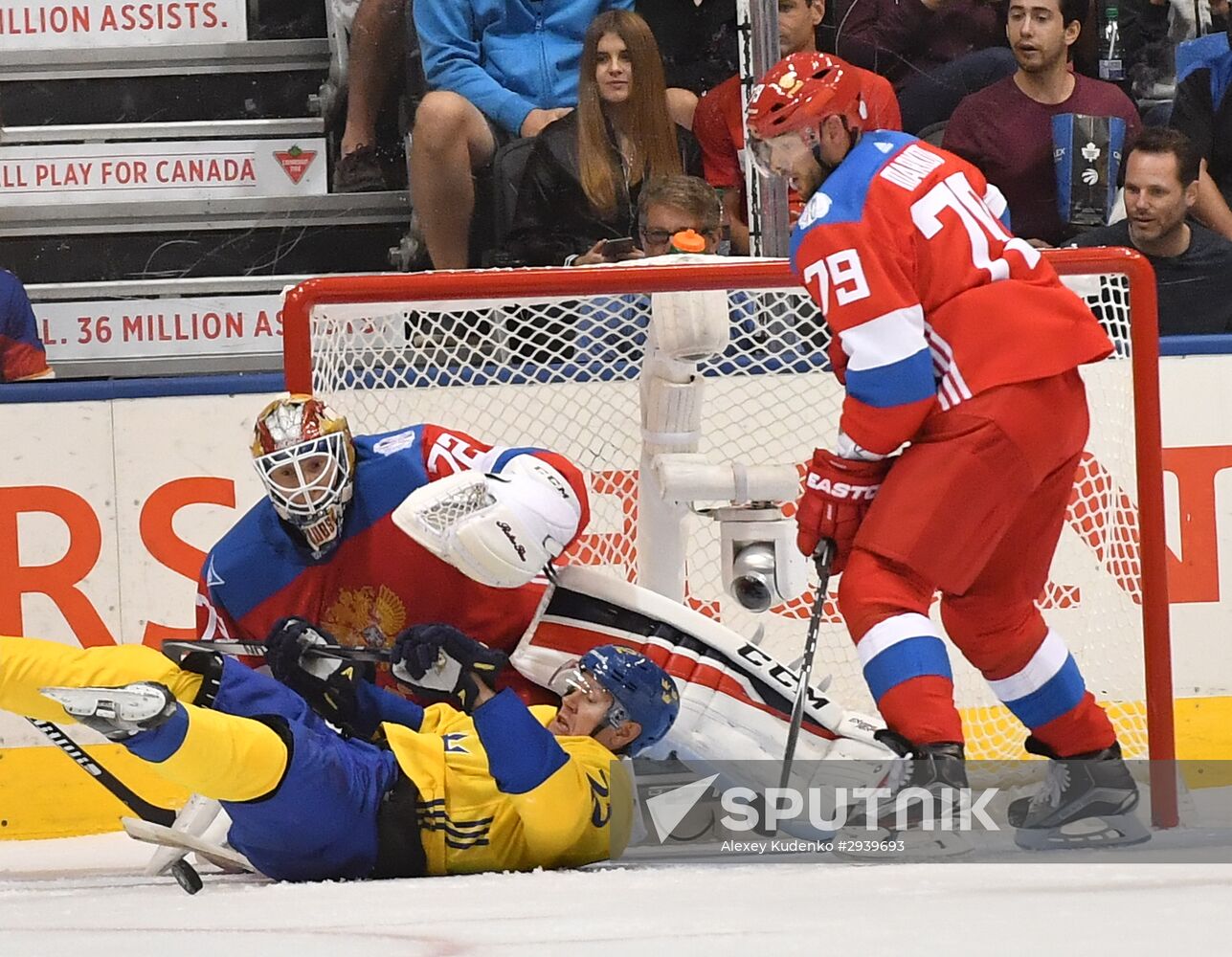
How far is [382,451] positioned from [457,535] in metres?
0.31

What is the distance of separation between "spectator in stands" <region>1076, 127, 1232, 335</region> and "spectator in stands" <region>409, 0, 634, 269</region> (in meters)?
1.23

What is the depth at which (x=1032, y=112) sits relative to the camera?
383 centimetres

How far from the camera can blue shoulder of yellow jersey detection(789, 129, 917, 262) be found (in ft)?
7.30

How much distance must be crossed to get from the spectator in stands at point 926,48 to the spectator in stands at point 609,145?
49 cm

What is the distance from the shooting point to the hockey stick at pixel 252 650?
2.15 meters

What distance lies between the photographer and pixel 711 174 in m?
3.80

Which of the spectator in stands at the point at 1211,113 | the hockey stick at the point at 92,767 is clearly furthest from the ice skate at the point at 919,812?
the spectator in stands at the point at 1211,113

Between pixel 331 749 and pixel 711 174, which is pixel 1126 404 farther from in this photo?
pixel 331 749

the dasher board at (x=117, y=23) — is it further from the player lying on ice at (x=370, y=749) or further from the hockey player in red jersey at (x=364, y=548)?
the player lying on ice at (x=370, y=749)

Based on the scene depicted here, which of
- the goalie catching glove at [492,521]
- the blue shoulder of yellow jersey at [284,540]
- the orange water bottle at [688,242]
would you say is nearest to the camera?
the goalie catching glove at [492,521]

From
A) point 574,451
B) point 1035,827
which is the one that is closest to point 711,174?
point 574,451

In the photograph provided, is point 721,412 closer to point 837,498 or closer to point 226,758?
point 837,498

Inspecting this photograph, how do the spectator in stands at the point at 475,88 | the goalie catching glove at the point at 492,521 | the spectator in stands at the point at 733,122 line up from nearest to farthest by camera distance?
the goalie catching glove at the point at 492,521
the spectator in stands at the point at 733,122
the spectator in stands at the point at 475,88

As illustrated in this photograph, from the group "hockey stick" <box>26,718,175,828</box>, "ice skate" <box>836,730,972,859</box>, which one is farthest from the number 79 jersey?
"hockey stick" <box>26,718,175,828</box>
